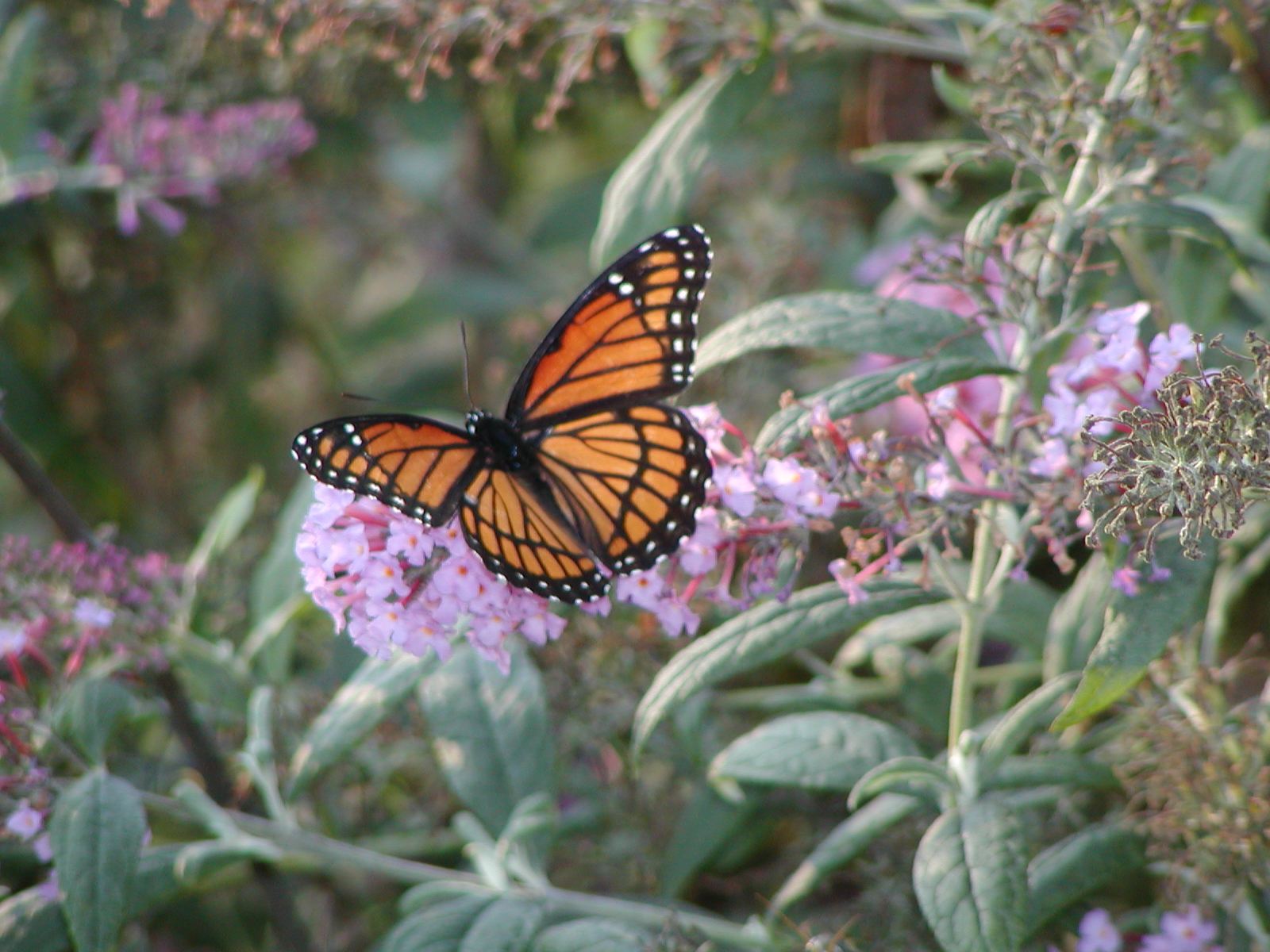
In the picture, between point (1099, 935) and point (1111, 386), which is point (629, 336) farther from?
point (1099, 935)

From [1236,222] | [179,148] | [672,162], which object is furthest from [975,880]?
[179,148]

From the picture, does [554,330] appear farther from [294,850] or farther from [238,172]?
[238,172]

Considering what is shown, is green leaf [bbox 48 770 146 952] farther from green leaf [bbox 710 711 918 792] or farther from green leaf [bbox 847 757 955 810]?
green leaf [bbox 847 757 955 810]

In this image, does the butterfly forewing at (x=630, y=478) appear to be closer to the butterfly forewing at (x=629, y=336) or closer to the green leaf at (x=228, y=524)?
the butterfly forewing at (x=629, y=336)

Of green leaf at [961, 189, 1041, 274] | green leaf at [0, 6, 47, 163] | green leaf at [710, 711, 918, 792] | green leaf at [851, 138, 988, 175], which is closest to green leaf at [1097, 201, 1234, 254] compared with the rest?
green leaf at [961, 189, 1041, 274]

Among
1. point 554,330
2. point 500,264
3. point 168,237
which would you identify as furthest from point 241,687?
point 500,264

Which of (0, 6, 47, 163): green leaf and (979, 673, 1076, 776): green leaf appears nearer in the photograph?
(979, 673, 1076, 776): green leaf
